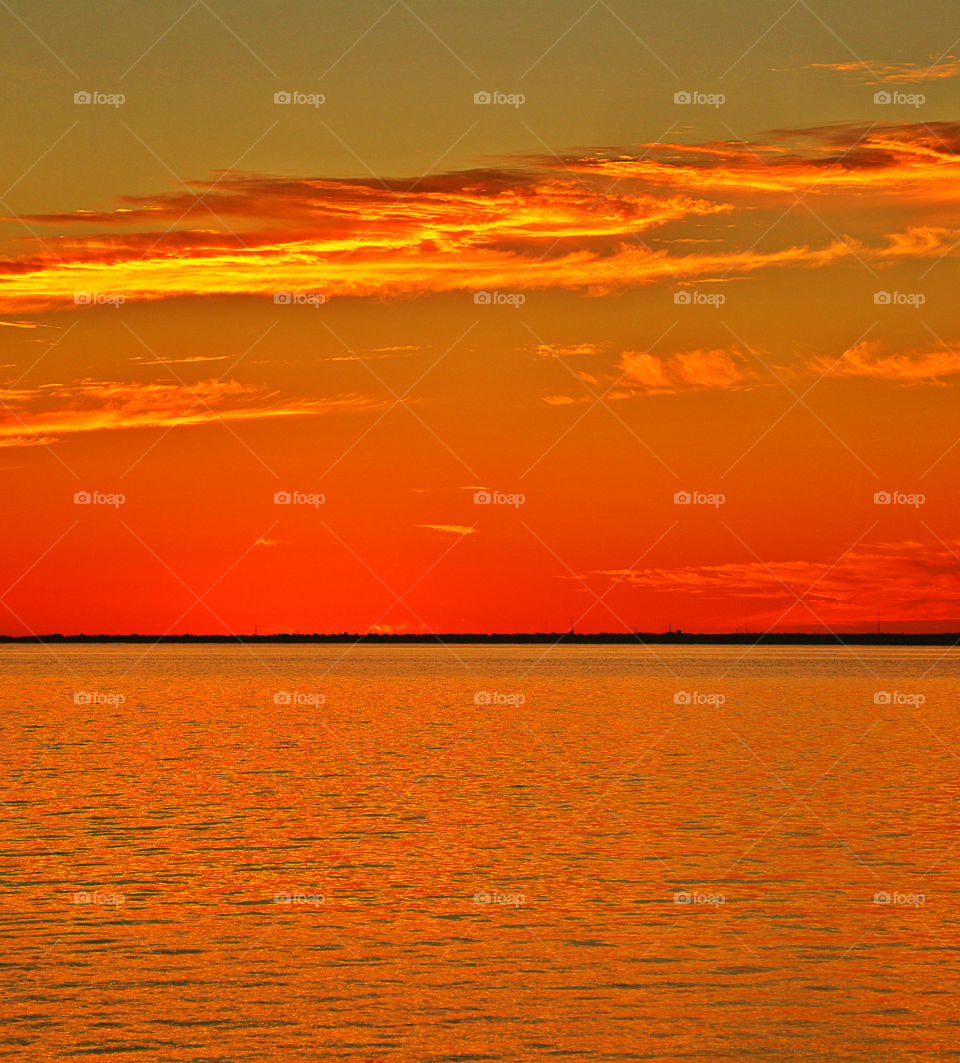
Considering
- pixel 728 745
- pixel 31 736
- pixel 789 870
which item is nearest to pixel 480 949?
pixel 789 870

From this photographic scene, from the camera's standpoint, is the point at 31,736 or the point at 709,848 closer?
the point at 709,848

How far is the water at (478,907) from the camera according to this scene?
22.9 meters

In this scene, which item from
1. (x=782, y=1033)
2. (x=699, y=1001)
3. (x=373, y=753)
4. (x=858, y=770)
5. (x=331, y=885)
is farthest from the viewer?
(x=373, y=753)

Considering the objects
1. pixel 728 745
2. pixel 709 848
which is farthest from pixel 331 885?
pixel 728 745

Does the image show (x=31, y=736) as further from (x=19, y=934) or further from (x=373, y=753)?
(x=19, y=934)

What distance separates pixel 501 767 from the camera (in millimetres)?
68500

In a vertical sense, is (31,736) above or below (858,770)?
above

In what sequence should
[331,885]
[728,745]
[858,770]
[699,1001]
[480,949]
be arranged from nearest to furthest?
[699,1001]
[480,949]
[331,885]
[858,770]
[728,745]

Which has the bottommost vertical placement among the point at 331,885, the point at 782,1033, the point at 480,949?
the point at 782,1033

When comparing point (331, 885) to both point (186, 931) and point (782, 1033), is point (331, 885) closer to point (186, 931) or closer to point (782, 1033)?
point (186, 931)

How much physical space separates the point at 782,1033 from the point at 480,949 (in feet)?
25.0

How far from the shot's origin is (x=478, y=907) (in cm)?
3250

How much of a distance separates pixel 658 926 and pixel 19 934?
557 inches

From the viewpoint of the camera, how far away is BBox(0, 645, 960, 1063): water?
22906 mm
